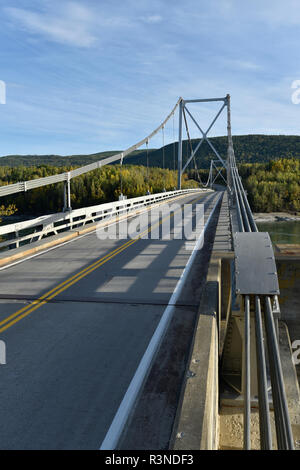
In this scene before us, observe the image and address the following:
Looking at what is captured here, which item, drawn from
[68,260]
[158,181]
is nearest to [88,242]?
[68,260]

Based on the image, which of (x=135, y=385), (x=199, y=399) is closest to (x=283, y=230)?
(x=135, y=385)

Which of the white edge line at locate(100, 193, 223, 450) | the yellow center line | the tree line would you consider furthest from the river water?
the white edge line at locate(100, 193, 223, 450)

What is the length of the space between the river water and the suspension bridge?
183ft

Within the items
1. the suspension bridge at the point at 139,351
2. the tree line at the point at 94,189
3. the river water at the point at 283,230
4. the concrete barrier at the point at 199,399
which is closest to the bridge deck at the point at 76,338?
the suspension bridge at the point at 139,351

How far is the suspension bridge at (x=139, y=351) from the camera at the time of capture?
3789 mm

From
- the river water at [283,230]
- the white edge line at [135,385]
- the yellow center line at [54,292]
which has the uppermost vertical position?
the yellow center line at [54,292]

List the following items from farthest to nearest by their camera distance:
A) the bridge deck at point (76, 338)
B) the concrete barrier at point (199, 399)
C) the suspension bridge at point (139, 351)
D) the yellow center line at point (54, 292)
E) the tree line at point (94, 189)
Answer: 1. the tree line at point (94, 189)
2. the yellow center line at point (54, 292)
3. the bridge deck at point (76, 338)
4. the suspension bridge at point (139, 351)
5. the concrete barrier at point (199, 399)

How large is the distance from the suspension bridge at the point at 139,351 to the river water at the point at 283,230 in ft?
183

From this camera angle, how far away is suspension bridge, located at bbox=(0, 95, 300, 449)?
379 cm

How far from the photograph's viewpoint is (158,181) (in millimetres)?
92750

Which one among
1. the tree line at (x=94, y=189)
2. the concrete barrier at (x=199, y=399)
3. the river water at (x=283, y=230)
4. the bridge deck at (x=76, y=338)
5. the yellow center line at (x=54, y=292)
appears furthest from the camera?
the tree line at (x=94, y=189)

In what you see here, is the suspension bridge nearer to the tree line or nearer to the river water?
the river water

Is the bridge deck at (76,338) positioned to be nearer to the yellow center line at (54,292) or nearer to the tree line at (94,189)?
the yellow center line at (54,292)
